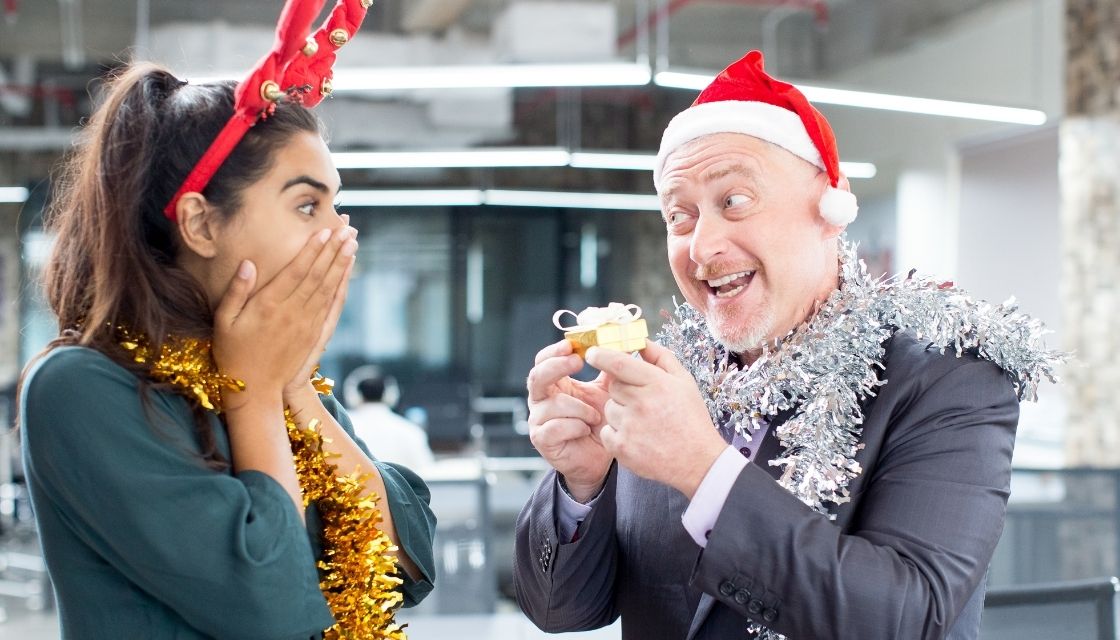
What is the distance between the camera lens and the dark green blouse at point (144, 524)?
3.72 ft

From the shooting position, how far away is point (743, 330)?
161 cm

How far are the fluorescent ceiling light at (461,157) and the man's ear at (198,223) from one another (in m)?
5.87

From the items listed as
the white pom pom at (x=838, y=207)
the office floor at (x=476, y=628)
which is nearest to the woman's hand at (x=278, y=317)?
the white pom pom at (x=838, y=207)

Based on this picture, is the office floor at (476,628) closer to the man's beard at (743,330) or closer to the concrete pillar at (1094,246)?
the man's beard at (743,330)

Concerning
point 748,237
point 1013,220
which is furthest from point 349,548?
point 1013,220

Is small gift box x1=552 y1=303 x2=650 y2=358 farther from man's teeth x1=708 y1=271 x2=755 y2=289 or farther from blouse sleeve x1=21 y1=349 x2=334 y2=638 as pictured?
blouse sleeve x1=21 y1=349 x2=334 y2=638

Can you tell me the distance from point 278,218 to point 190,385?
237mm

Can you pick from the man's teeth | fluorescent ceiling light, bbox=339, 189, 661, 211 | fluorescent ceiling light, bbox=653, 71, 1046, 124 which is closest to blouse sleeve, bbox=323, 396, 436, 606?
the man's teeth

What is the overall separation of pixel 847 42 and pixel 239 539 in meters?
5.62

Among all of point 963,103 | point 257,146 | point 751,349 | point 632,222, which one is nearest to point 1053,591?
point 751,349

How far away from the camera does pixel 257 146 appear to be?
1.32 meters

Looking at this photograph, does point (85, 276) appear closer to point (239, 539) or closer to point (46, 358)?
point (46, 358)

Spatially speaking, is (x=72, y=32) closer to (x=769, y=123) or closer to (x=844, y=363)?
(x=769, y=123)

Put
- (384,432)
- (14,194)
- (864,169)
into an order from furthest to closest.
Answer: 1. (14,194)
2. (864,169)
3. (384,432)
